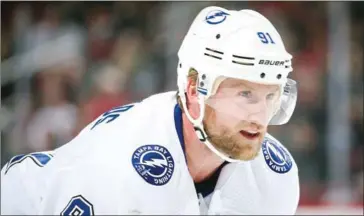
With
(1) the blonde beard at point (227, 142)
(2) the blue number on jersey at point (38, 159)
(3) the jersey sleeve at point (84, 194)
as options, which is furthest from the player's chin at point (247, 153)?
(2) the blue number on jersey at point (38, 159)

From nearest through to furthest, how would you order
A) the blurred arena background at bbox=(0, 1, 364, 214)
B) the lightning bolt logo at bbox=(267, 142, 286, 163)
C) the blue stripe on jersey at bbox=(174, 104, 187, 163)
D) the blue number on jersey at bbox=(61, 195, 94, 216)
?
1. the blue number on jersey at bbox=(61, 195, 94, 216)
2. the blue stripe on jersey at bbox=(174, 104, 187, 163)
3. the lightning bolt logo at bbox=(267, 142, 286, 163)
4. the blurred arena background at bbox=(0, 1, 364, 214)

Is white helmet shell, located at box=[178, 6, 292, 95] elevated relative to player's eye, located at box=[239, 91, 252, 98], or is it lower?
elevated

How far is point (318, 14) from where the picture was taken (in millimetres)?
3549

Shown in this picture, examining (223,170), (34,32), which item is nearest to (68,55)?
(34,32)

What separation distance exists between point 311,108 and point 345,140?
17 centimetres

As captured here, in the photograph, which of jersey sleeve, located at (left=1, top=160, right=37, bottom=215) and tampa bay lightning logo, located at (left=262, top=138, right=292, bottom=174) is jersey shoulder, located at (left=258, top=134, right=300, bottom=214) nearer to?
tampa bay lightning logo, located at (left=262, top=138, right=292, bottom=174)

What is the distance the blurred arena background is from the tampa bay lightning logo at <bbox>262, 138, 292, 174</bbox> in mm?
1066

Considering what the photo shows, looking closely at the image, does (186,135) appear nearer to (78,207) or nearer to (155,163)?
(155,163)

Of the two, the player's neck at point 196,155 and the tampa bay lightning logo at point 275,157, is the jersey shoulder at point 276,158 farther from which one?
the player's neck at point 196,155

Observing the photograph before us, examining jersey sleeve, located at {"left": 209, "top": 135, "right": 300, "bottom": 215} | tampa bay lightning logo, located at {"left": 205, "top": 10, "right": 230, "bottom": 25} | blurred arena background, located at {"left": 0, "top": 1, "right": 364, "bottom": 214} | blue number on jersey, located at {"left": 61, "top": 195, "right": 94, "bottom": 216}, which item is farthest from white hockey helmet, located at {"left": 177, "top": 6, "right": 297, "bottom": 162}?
blurred arena background, located at {"left": 0, "top": 1, "right": 364, "bottom": 214}

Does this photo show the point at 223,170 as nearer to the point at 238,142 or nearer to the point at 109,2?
the point at 238,142

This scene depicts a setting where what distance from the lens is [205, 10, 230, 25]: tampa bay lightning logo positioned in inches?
68.7

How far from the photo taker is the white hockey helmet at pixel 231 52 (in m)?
1.69

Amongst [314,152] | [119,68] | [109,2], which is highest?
[109,2]
